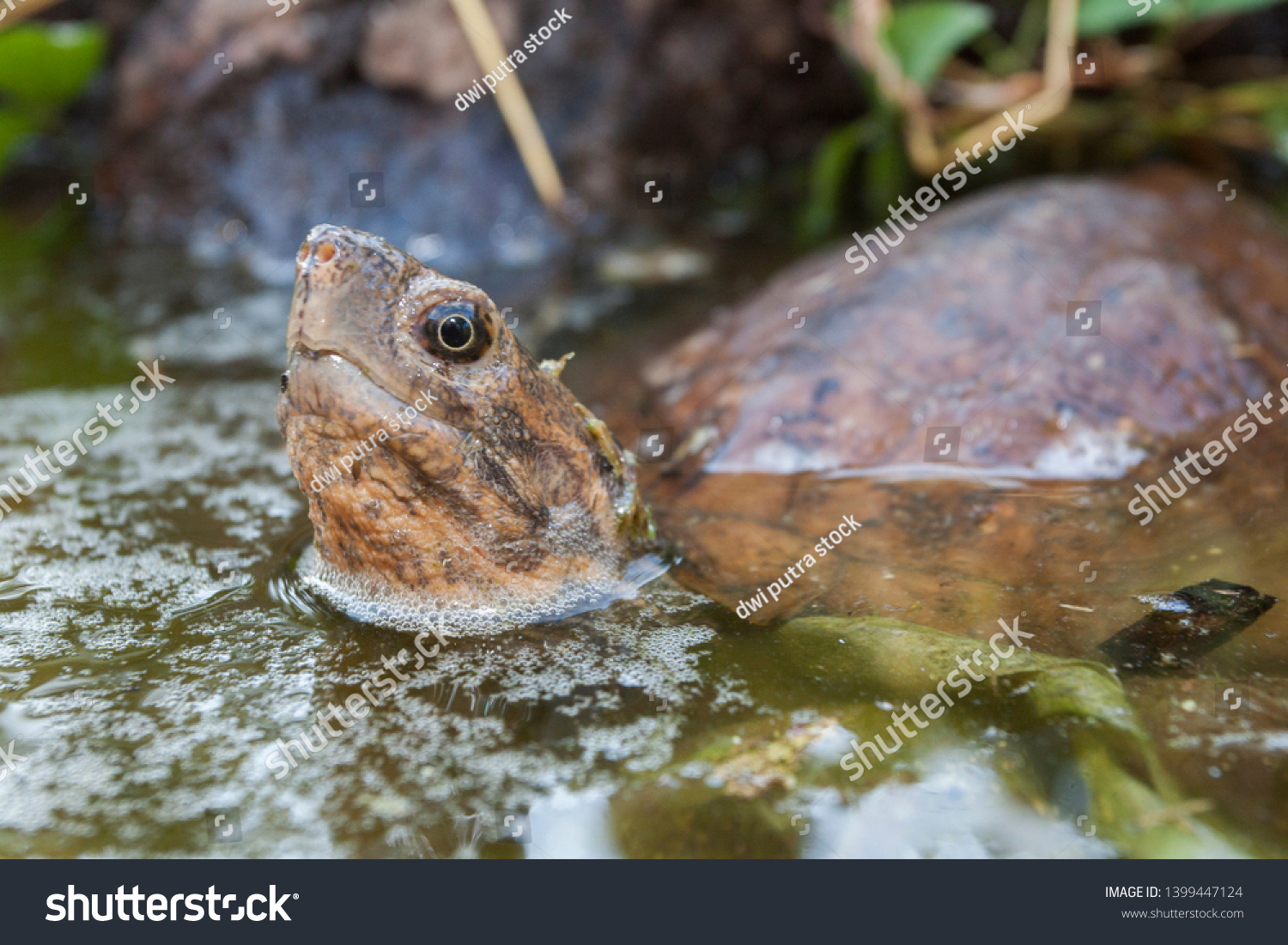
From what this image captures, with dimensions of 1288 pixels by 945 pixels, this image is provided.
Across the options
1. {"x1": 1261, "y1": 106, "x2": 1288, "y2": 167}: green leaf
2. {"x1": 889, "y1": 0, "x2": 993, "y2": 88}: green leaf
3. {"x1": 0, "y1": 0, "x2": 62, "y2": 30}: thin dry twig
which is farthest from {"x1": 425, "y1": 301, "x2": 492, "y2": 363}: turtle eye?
{"x1": 0, "y1": 0, "x2": 62, "y2": 30}: thin dry twig

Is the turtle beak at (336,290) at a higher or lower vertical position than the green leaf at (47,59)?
lower

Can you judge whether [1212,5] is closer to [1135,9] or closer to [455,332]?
[1135,9]

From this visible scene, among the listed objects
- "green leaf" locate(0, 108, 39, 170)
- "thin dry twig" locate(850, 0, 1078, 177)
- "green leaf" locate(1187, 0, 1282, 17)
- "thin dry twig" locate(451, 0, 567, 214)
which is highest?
"green leaf" locate(0, 108, 39, 170)

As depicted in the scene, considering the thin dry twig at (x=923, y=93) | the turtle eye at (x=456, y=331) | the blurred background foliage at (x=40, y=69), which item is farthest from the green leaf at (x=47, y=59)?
the turtle eye at (x=456, y=331)

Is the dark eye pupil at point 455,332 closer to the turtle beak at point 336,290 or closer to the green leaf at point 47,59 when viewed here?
the turtle beak at point 336,290

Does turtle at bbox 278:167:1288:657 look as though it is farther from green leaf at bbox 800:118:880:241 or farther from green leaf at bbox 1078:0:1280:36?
green leaf at bbox 800:118:880:241

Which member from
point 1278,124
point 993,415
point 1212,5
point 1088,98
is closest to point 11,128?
point 993,415

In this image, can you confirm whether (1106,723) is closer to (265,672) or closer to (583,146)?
(265,672)
